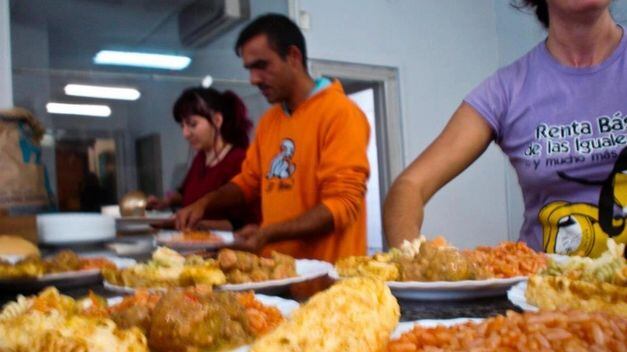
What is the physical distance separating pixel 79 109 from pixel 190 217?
2.97 m

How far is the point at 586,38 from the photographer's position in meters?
1.55

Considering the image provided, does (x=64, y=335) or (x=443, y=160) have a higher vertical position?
(x=443, y=160)

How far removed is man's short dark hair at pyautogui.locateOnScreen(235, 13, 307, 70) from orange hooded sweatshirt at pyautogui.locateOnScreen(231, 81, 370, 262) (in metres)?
0.26

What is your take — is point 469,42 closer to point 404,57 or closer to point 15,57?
point 404,57

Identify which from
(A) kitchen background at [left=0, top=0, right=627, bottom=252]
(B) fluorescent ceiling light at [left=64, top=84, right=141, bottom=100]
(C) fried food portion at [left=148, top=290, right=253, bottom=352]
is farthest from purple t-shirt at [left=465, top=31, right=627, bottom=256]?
(B) fluorescent ceiling light at [left=64, top=84, right=141, bottom=100]

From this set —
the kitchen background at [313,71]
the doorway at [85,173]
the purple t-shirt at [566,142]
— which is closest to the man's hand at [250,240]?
the purple t-shirt at [566,142]

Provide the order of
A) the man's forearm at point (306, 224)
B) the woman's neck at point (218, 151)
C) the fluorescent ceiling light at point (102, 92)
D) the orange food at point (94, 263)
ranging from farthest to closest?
the fluorescent ceiling light at point (102, 92), the woman's neck at point (218, 151), the man's forearm at point (306, 224), the orange food at point (94, 263)

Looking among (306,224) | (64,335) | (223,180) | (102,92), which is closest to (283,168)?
(306,224)

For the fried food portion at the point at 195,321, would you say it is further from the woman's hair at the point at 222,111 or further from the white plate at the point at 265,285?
the woman's hair at the point at 222,111

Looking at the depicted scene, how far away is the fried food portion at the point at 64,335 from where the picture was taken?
71 centimetres

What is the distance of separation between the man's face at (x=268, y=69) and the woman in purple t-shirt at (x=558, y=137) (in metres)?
0.91

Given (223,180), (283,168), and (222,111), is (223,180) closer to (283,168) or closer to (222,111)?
(222,111)

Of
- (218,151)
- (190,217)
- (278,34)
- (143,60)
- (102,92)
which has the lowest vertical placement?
(190,217)

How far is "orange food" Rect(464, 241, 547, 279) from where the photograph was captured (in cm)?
115
